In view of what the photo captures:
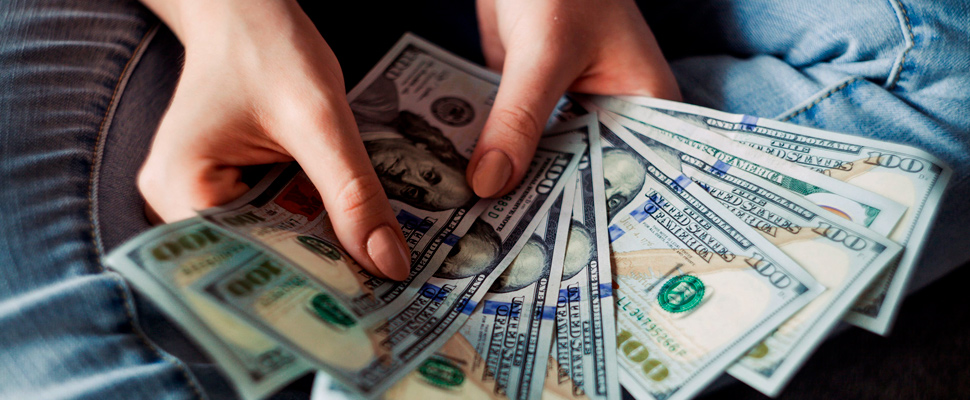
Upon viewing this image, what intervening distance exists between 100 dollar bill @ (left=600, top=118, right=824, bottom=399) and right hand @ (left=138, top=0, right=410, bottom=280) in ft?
1.00

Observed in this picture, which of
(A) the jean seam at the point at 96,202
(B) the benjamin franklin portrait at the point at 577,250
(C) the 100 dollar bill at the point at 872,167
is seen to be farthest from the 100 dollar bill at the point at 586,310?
(A) the jean seam at the point at 96,202

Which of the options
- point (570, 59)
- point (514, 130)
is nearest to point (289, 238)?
point (514, 130)

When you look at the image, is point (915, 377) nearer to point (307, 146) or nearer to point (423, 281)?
point (423, 281)

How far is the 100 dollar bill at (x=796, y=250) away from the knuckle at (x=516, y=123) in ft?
0.81

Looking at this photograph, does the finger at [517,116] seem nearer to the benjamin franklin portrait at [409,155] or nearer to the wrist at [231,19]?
the benjamin franklin portrait at [409,155]

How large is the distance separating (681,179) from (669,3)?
1.57 feet

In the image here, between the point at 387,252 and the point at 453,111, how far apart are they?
39 centimetres

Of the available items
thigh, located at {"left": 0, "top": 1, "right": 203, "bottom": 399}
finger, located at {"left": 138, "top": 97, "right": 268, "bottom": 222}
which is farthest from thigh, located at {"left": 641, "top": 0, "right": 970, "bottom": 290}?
thigh, located at {"left": 0, "top": 1, "right": 203, "bottom": 399}

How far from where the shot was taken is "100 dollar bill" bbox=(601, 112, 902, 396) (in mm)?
513

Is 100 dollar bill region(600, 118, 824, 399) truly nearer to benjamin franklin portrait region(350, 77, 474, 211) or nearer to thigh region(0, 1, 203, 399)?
benjamin franklin portrait region(350, 77, 474, 211)

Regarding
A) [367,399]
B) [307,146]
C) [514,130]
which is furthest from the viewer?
[514,130]

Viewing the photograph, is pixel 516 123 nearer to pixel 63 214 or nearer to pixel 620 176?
pixel 620 176

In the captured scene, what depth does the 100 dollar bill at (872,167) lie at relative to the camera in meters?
0.53

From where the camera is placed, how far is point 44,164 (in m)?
0.59
